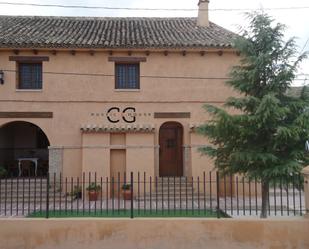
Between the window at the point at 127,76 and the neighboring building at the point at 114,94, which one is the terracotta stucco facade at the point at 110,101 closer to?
the neighboring building at the point at 114,94

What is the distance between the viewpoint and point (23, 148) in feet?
64.7

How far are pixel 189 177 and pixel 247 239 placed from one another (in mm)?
9010

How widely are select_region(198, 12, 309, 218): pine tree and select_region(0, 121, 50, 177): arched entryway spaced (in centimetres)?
1124

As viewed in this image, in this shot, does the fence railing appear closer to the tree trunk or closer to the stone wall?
the tree trunk

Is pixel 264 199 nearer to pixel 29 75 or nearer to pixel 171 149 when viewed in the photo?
pixel 171 149

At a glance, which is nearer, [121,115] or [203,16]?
[121,115]

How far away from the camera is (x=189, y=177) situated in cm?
1719

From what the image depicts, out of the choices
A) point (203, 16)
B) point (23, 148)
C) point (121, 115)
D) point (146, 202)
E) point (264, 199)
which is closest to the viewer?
point (264, 199)

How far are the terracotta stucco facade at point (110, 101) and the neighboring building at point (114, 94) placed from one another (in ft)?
0.14

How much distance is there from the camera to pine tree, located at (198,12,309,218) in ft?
30.6

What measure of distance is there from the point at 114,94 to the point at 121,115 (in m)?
1.00

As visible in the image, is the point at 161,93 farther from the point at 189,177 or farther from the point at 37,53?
the point at 37,53

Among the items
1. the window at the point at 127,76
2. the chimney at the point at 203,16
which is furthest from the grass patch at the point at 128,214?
the chimney at the point at 203,16

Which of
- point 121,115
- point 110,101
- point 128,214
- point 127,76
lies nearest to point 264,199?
point 128,214
